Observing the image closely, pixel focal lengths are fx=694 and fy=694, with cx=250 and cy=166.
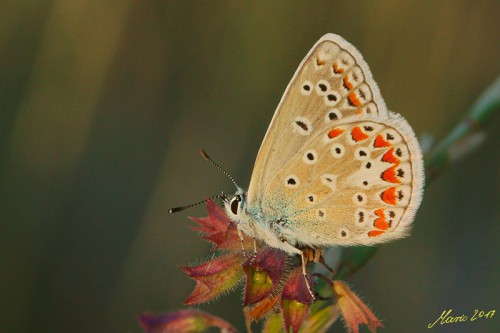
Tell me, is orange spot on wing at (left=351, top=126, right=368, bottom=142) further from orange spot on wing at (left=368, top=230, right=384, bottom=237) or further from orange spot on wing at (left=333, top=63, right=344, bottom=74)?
orange spot on wing at (left=368, top=230, right=384, bottom=237)

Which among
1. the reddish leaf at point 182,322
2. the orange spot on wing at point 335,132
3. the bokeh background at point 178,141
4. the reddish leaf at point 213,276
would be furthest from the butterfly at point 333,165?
the bokeh background at point 178,141

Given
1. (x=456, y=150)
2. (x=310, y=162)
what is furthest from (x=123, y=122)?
(x=456, y=150)

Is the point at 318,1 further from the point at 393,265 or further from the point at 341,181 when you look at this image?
the point at 341,181

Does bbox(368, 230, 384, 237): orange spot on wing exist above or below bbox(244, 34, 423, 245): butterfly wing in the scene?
below

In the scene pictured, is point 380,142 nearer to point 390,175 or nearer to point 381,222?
point 390,175

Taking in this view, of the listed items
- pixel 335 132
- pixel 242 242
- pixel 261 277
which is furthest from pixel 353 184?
pixel 261 277

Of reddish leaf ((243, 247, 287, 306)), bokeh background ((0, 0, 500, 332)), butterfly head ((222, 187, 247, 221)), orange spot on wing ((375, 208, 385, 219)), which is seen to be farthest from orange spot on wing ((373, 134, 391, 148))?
bokeh background ((0, 0, 500, 332))
